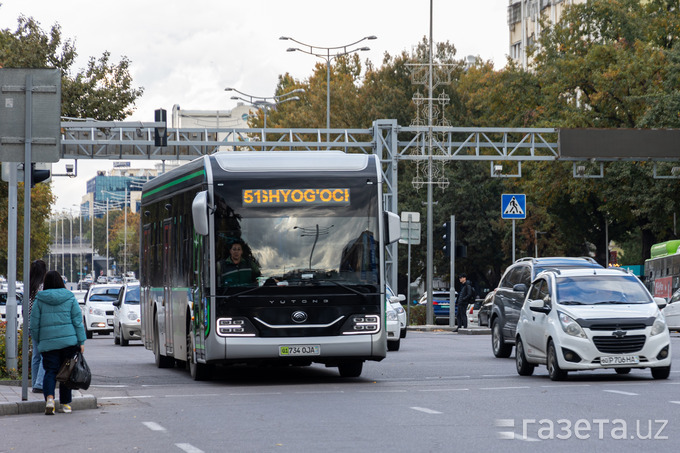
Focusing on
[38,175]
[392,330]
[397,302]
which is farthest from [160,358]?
[397,302]

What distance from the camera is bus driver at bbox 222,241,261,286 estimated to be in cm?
1802

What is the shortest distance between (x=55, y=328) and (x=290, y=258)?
4.22 metres

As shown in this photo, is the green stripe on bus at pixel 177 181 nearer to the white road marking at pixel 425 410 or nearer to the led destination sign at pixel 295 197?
the led destination sign at pixel 295 197

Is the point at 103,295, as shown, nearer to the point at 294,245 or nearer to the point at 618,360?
the point at 294,245

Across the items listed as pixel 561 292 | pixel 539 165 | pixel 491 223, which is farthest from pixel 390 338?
pixel 491 223

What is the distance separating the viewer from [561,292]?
63.7ft

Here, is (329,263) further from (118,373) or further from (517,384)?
(118,373)

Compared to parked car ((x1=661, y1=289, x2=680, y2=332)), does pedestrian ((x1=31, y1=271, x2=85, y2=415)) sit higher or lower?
higher

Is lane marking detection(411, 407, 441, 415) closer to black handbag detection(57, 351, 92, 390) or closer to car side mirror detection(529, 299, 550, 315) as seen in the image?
black handbag detection(57, 351, 92, 390)

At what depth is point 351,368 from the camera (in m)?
20.0

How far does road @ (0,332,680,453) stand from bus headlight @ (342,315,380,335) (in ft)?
2.38

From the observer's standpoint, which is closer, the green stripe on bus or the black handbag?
the black handbag

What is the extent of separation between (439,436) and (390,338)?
17903 mm

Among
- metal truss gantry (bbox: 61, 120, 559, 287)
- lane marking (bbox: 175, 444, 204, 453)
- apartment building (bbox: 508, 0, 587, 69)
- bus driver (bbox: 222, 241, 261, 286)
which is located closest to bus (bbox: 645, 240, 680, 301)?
metal truss gantry (bbox: 61, 120, 559, 287)
